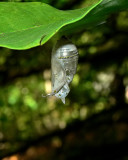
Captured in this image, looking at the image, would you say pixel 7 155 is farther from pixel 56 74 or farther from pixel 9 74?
pixel 56 74

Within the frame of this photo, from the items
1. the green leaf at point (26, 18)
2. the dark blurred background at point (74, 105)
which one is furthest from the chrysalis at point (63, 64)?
the dark blurred background at point (74, 105)

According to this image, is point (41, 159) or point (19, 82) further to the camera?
point (41, 159)

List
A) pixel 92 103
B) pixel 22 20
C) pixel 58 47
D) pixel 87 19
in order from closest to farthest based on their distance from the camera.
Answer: pixel 87 19 → pixel 22 20 → pixel 58 47 → pixel 92 103

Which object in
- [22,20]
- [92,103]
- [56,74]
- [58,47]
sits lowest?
[92,103]

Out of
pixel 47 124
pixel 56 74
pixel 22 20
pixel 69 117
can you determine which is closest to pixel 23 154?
pixel 47 124

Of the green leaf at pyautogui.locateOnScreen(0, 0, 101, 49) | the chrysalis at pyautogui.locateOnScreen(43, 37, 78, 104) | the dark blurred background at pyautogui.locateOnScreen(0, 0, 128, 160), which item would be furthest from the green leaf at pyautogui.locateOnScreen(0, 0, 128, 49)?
the dark blurred background at pyautogui.locateOnScreen(0, 0, 128, 160)

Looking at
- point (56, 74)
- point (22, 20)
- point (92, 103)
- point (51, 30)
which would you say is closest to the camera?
point (51, 30)

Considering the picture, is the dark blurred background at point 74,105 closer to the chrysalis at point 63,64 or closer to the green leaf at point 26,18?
the chrysalis at point 63,64

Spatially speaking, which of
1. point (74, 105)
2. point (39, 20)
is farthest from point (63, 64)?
point (74, 105)
